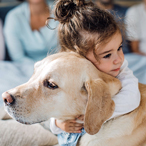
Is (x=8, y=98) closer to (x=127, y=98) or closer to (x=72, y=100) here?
(x=72, y=100)

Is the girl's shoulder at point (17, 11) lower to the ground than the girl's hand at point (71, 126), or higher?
higher

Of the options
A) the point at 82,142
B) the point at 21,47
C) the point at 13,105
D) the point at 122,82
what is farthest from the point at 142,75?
the point at 21,47

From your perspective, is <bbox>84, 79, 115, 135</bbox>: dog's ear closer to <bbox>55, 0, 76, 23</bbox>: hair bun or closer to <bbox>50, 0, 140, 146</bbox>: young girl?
<bbox>50, 0, 140, 146</bbox>: young girl

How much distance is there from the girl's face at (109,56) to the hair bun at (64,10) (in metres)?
0.28

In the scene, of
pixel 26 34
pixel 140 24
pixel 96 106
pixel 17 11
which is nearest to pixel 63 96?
pixel 96 106

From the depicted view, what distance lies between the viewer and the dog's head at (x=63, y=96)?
0.88m

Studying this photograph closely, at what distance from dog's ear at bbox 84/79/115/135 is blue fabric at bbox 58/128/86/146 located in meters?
0.22

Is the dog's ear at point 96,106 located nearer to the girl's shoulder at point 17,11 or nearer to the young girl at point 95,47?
the young girl at point 95,47

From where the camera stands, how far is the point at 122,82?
3.70ft

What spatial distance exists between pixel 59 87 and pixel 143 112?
1.68ft

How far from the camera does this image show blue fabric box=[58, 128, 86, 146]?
3.56ft

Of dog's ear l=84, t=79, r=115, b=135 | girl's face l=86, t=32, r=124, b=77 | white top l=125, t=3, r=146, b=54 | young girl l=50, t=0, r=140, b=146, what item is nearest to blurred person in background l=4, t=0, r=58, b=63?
white top l=125, t=3, r=146, b=54

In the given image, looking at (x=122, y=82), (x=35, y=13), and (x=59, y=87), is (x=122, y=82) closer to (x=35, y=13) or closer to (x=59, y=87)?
(x=59, y=87)

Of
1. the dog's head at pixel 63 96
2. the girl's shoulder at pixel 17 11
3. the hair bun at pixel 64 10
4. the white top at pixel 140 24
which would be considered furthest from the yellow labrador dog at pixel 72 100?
the white top at pixel 140 24
